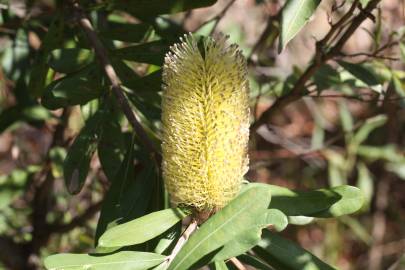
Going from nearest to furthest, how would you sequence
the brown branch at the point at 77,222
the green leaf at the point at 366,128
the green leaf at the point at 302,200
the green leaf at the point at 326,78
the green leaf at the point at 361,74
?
the green leaf at the point at 302,200 → the green leaf at the point at 361,74 → the green leaf at the point at 326,78 → the brown branch at the point at 77,222 → the green leaf at the point at 366,128

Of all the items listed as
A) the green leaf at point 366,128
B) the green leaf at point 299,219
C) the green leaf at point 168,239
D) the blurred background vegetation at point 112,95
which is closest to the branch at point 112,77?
the blurred background vegetation at point 112,95

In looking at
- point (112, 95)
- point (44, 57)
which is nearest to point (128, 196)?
point (112, 95)

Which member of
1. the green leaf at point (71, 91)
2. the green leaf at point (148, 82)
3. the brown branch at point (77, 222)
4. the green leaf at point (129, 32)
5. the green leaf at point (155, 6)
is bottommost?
the brown branch at point (77, 222)

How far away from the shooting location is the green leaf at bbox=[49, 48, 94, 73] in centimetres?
121

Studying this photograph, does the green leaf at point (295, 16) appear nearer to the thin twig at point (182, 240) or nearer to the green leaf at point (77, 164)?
the thin twig at point (182, 240)

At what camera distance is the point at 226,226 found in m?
0.82

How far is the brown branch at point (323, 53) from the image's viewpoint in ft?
3.91

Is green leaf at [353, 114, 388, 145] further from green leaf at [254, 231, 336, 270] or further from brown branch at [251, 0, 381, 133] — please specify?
green leaf at [254, 231, 336, 270]

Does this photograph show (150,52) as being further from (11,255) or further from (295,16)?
(11,255)

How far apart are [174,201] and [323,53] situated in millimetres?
531

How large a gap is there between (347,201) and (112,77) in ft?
1.62

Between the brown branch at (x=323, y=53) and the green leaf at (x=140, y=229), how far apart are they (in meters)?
0.49

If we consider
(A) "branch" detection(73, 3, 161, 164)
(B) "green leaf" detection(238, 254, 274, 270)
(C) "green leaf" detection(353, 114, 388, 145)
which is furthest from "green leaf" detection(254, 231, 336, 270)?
(C) "green leaf" detection(353, 114, 388, 145)

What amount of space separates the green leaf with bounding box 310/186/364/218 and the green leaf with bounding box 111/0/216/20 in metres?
0.41
